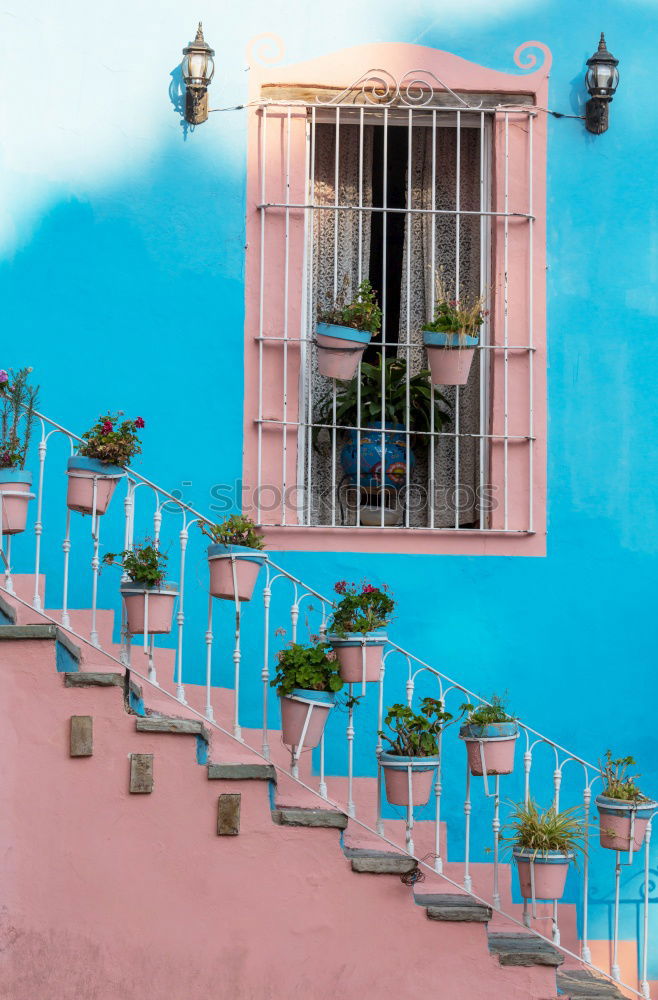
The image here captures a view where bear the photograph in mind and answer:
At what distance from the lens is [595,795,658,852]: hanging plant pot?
5.58 m

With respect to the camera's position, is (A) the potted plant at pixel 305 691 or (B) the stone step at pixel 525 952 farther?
(A) the potted plant at pixel 305 691

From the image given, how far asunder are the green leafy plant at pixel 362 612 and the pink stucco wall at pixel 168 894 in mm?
733

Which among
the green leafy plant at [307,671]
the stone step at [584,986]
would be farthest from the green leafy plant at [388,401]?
the stone step at [584,986]

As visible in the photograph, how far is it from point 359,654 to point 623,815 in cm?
137

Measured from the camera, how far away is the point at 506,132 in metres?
6.53

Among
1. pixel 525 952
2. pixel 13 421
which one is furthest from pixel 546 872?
pixel 13 421

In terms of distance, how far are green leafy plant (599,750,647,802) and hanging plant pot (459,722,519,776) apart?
1.84ft

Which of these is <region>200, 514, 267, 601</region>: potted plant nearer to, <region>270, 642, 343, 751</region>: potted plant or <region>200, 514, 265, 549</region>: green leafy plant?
<region>200, 514, 265, 549</region>: green leafy plant

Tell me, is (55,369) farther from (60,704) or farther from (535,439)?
(535,439)

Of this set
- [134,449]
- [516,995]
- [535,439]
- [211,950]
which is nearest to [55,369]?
[134,449]

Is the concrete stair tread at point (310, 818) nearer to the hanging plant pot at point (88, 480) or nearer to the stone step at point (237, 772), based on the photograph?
the stone step at point (237, 772)

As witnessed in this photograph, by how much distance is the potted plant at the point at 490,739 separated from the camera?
539 centimetres

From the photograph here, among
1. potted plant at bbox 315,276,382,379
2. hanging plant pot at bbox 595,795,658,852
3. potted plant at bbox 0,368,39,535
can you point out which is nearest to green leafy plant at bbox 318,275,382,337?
potted plant at bbox 315,276,382,379

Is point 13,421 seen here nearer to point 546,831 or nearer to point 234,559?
point 234,559
